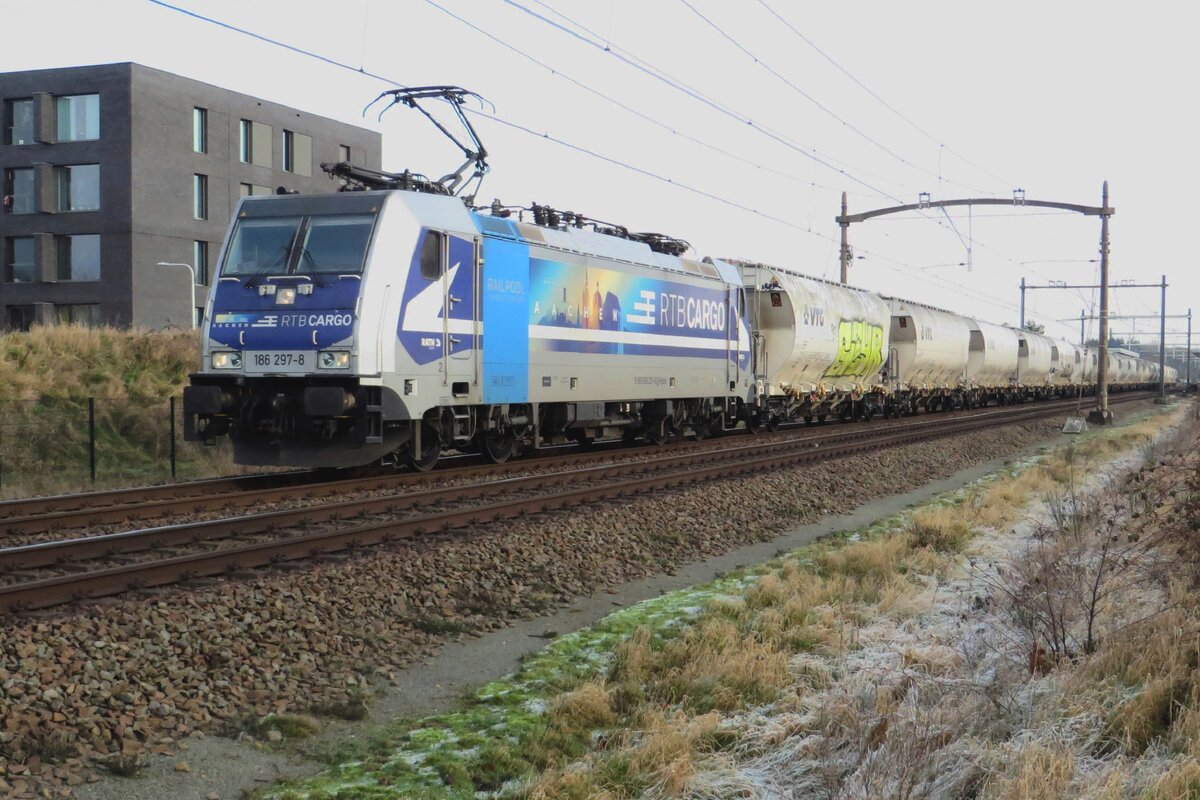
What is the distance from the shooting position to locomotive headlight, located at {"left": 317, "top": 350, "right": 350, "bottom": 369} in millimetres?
12766

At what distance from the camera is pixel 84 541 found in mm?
9242

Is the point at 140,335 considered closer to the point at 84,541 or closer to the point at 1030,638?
the point at 84,541

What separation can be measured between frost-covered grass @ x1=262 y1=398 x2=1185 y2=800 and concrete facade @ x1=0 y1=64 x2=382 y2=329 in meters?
38.5

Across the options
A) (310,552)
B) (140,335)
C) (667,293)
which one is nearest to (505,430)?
(667,293)

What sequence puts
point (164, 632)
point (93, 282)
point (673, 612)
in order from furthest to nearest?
point (93, 282) → point (673, 612) → point (164, 632)

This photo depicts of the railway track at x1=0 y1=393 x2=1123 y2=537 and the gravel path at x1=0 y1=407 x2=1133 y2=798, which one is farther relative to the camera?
the railway track at x1=0 y1=393 x2=1123 y2=537

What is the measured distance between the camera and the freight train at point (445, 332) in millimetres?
13070

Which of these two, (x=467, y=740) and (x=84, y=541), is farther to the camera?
(x=84, y=541)

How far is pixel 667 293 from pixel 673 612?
471 inches

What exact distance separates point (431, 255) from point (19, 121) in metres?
38.2

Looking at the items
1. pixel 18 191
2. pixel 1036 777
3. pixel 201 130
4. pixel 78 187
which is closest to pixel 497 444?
pixel 1036 777

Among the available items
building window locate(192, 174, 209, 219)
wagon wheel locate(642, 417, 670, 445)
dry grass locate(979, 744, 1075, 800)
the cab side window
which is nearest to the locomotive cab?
the cab side window

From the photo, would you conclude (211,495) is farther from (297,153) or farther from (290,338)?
(297,153)

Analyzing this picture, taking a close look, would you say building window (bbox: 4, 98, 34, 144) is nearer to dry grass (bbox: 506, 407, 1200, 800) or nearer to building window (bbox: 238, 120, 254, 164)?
building window (bbox: 238, 120, 254, 164)
